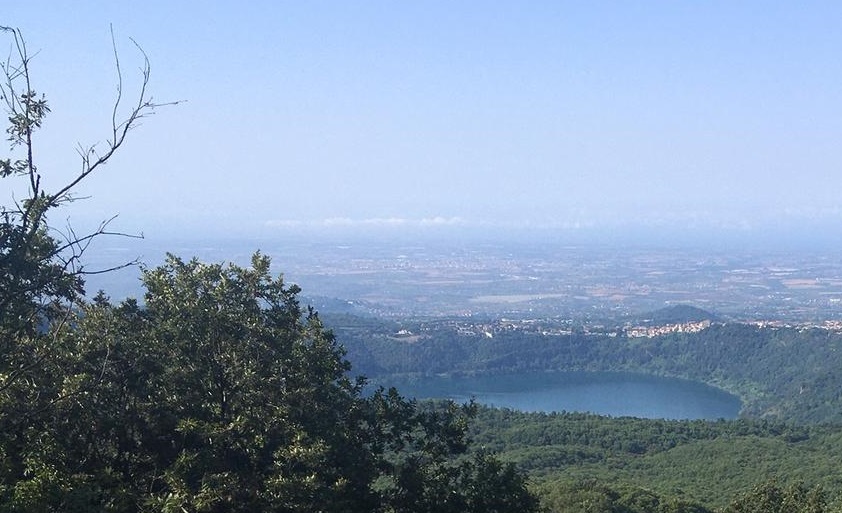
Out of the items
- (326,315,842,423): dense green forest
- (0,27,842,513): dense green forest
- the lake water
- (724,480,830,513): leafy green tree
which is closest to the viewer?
(0,27,842,513): dense green forest

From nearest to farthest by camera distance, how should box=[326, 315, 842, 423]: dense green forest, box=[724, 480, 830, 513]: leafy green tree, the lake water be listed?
1. box=[724, 480, 830, 513]: leafy green tree
2. the lake water
3. box=[326, 315, 842, 423]: dense green forest

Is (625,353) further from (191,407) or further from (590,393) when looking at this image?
(191,407)

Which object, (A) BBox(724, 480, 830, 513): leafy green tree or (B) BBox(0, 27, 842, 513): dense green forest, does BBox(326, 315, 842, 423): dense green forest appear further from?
(B) BBox(0, 27, 842, 513): dense green forest

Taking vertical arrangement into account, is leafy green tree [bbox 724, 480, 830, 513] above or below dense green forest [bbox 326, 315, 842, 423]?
above

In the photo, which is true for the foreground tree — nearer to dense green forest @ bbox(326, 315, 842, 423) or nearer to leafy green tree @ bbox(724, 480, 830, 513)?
leafy green tree @ bbox(724, 480, 830, 513)

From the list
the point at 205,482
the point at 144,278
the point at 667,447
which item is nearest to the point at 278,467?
the point at 205,482

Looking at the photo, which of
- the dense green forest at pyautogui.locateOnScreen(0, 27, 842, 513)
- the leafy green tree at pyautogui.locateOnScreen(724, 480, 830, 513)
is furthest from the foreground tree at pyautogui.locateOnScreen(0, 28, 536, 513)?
the leafy green tree at pyautogui.locateOnScreen(724, 480, 830, 513)

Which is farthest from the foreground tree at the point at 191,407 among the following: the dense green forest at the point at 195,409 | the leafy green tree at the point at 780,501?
the leafy green tree at the point at 780,501

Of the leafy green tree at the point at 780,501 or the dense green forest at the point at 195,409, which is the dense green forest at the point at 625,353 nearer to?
the leafy green tree at the point at 780,501

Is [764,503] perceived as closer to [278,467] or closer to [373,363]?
[278,467]

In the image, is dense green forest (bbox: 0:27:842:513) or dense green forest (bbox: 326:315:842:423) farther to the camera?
dense green forest (bbox: 326:315:842:423)

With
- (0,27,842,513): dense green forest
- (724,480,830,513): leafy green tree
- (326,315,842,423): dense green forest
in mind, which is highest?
(0,27,842,513): dense green forest
